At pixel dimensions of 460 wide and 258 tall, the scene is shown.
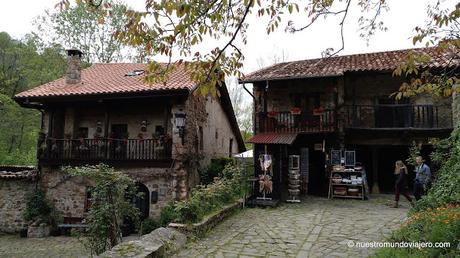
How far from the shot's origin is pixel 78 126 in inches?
562

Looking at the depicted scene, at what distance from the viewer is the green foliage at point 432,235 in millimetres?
4078

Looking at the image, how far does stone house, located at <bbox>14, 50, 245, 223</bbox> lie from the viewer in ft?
40.3

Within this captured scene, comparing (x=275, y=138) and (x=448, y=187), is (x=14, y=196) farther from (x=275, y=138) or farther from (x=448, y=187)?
(x=448, y=187)

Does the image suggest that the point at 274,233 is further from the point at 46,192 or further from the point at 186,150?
the point at 46,192

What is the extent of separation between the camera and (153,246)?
4926 millimetres

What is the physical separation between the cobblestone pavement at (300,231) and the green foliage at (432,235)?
0.72 m

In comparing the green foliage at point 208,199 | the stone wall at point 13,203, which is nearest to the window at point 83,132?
the stone wall at point 13,203

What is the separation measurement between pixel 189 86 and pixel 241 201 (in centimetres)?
463

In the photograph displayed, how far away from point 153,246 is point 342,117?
10637 millimetres

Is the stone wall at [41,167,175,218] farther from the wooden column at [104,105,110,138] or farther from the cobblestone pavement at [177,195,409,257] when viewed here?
the cobblestone pavement at [177,195,409,257]

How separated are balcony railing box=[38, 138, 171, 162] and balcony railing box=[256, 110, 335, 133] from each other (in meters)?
4.13

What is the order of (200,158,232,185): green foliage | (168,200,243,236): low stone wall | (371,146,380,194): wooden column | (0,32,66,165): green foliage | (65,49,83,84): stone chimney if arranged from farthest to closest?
(0,32,66,165): green foliage → (65,49,83,84): stone chimney → (200,158,232,185): green foliage → (371,146,380,194): wooden column → (168,200,243,236): low stone wall

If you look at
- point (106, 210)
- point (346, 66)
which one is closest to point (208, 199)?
point (106, 210)

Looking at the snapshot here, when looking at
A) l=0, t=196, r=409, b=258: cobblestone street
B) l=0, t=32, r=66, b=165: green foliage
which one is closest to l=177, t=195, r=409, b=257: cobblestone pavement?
l=0, t=196, r=409, b=258: cobblestone street
